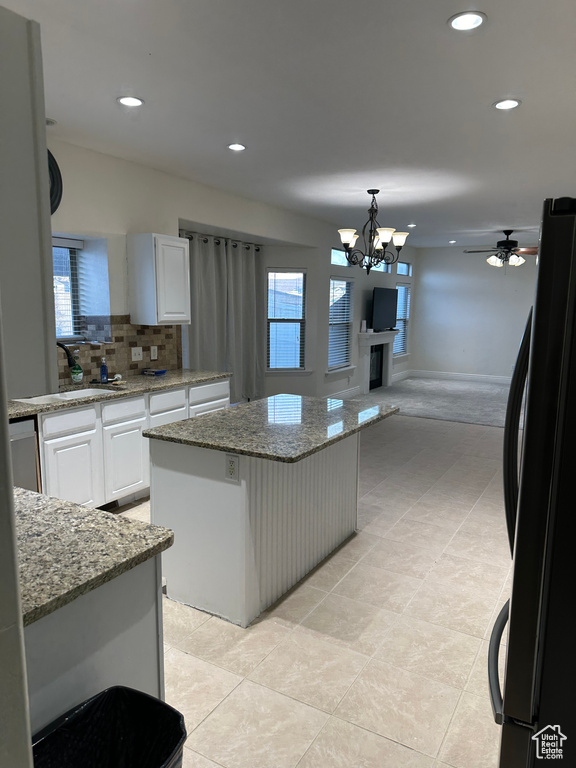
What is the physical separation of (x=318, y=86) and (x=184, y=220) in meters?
2.44

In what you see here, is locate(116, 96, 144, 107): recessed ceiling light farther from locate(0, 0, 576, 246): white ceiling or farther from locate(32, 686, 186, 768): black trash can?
locate(32, 686, 186, 768): black trash can

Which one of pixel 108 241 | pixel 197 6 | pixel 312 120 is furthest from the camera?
pixel 108 241

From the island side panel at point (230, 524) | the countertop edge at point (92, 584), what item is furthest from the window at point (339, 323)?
the countertop edge at point (92, 584)

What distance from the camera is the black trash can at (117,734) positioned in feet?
3.78

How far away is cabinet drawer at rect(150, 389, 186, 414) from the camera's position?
3974 millimetres

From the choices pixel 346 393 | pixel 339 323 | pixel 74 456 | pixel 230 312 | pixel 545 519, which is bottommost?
pixel 346 393

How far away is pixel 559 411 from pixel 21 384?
3.10 feet

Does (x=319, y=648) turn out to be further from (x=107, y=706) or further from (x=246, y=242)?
(x=246, y=242)

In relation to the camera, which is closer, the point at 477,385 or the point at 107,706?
the point at 107,706

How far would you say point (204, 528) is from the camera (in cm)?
252

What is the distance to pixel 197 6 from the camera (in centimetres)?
198

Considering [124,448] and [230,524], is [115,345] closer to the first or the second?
[124,448]

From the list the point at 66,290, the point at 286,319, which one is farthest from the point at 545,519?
the point at 286,319

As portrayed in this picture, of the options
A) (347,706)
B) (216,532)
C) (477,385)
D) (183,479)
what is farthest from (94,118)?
(477,385)
